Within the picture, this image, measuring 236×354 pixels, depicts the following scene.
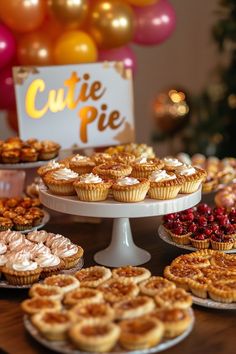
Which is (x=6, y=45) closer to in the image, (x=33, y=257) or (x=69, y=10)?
(x=69, y=10)

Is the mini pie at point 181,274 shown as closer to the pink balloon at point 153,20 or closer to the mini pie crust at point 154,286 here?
the mini pie crust at point 154,286

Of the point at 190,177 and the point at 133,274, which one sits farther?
the point at 190,177

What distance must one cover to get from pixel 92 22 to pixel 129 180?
1550 millimetres

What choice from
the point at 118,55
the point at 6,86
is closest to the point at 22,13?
the point at 6,86

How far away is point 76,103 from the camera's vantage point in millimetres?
3041

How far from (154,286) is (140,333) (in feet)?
0.88

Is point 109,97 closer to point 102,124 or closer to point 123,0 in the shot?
point 102,124

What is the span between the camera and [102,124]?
3.11 meters

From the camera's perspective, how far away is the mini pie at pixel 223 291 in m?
1.73

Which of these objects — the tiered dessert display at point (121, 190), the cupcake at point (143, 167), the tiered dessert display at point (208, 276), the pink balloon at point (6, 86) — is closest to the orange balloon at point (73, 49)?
the pink balloon at point (6, 86)

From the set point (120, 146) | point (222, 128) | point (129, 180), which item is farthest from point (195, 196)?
point (222, 128)

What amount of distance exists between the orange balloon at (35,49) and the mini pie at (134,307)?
6.28 feet

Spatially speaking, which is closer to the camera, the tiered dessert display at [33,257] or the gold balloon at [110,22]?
the tiered dessert display at [33,257]

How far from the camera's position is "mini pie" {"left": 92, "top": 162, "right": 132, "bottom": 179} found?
213 cm
